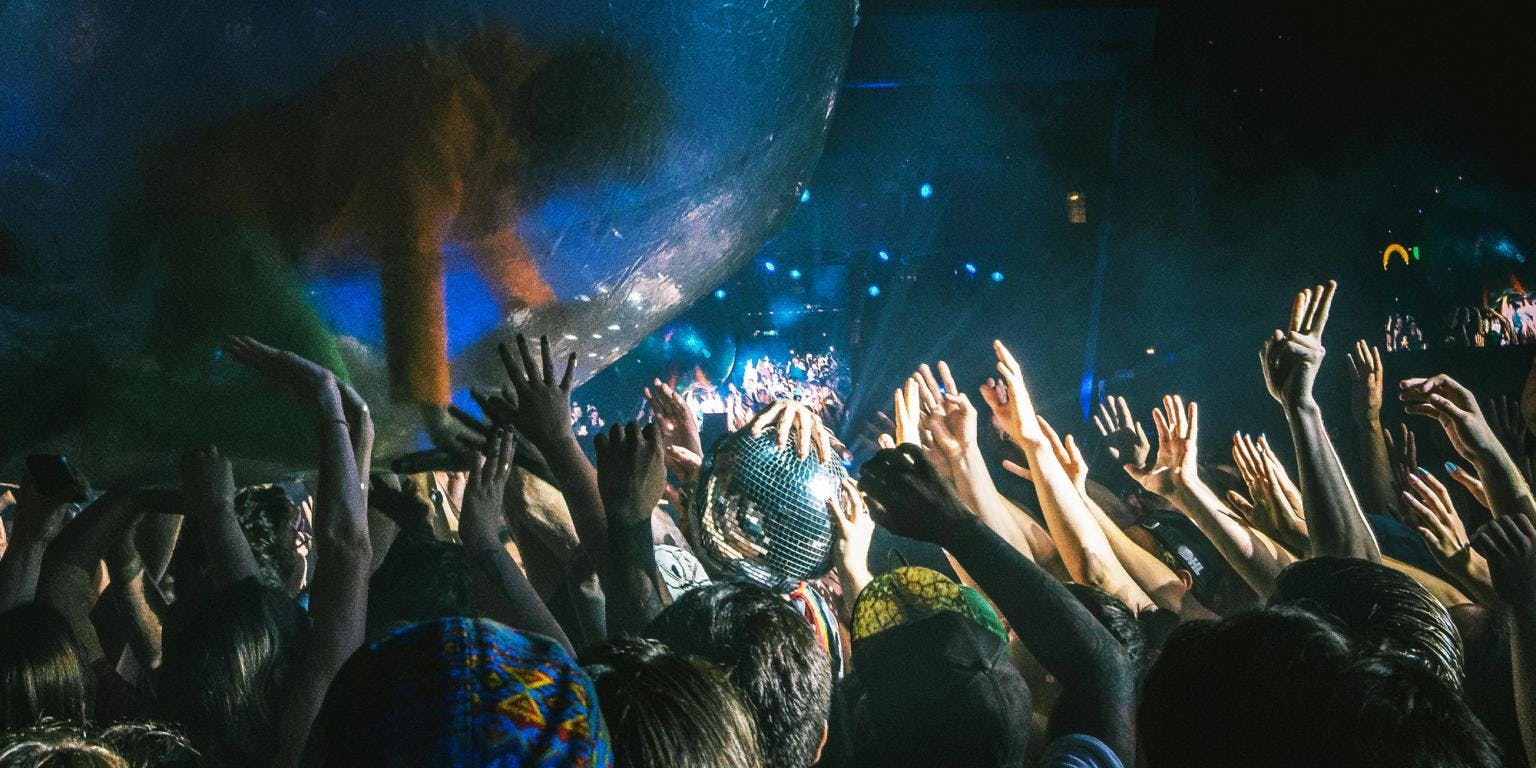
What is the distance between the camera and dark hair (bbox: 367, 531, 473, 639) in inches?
79.0

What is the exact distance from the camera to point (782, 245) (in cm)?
1298

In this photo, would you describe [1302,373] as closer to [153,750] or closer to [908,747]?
[908,747]

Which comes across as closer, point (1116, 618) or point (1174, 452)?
point (1116, 618)

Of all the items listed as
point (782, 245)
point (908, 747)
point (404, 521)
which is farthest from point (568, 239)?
point (782, 245)

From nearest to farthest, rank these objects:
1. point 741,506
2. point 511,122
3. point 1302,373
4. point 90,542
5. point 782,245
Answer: point 511,122 < point 741,506 < point 90,542 < point 1302,373 < point 782,245

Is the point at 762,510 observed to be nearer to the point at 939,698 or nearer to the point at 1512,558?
the point at 939,698

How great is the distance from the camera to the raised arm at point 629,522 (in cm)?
184

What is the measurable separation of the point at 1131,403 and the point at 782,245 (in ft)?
18.0

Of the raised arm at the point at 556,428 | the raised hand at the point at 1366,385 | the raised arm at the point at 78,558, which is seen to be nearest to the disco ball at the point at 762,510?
the raised arm at the point at 556,428

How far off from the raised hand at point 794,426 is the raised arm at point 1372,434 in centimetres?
294

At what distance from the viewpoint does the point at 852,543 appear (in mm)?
2566

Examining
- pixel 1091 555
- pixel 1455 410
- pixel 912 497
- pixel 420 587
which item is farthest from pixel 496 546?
pixel 1455 410

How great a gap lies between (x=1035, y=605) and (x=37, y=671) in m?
1.73

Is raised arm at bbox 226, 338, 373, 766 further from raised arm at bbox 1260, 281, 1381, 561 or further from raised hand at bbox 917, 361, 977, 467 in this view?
raised arm at bbox 1260, 281, 1381, 561
